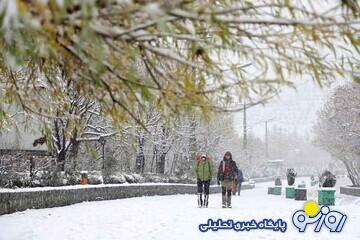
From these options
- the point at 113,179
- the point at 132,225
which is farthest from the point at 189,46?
the point at 113,179

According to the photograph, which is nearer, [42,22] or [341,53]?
[42,22]

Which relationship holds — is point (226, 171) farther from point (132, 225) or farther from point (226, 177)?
point (132, 225)

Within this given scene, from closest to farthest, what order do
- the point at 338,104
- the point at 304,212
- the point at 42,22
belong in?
the point at 42,22 → the point at 304,212 → the point at 338,104

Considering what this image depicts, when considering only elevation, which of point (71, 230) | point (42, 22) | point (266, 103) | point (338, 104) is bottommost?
point (71, 230)

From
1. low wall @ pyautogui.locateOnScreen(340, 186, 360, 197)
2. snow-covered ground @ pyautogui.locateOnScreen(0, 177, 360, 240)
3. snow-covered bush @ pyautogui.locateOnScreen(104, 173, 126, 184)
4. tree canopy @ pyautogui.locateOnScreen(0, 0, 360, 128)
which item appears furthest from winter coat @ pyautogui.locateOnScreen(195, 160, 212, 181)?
low wall @ pyautogui.locateOnScreen(340, 186, 360, 197)

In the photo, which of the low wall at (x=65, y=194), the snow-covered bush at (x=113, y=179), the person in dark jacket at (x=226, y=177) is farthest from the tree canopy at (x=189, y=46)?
the snow-covered bush at (x=113, y=179)

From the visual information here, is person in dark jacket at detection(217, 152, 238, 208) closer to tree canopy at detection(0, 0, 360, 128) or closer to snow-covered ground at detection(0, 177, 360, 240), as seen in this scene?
snow-covered ground at detection(0, 177, 360, 240)

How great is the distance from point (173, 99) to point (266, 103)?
29.7 inches

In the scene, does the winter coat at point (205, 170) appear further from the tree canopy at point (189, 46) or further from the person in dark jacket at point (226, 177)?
the tree canopy at point (189, 46)

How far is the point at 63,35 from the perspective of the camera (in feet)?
11.8

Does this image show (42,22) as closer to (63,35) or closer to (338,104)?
(63,35)

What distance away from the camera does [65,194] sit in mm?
16359

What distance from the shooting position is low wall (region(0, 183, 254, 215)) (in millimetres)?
13273

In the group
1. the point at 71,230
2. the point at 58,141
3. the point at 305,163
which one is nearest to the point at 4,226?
the point at 71,230
